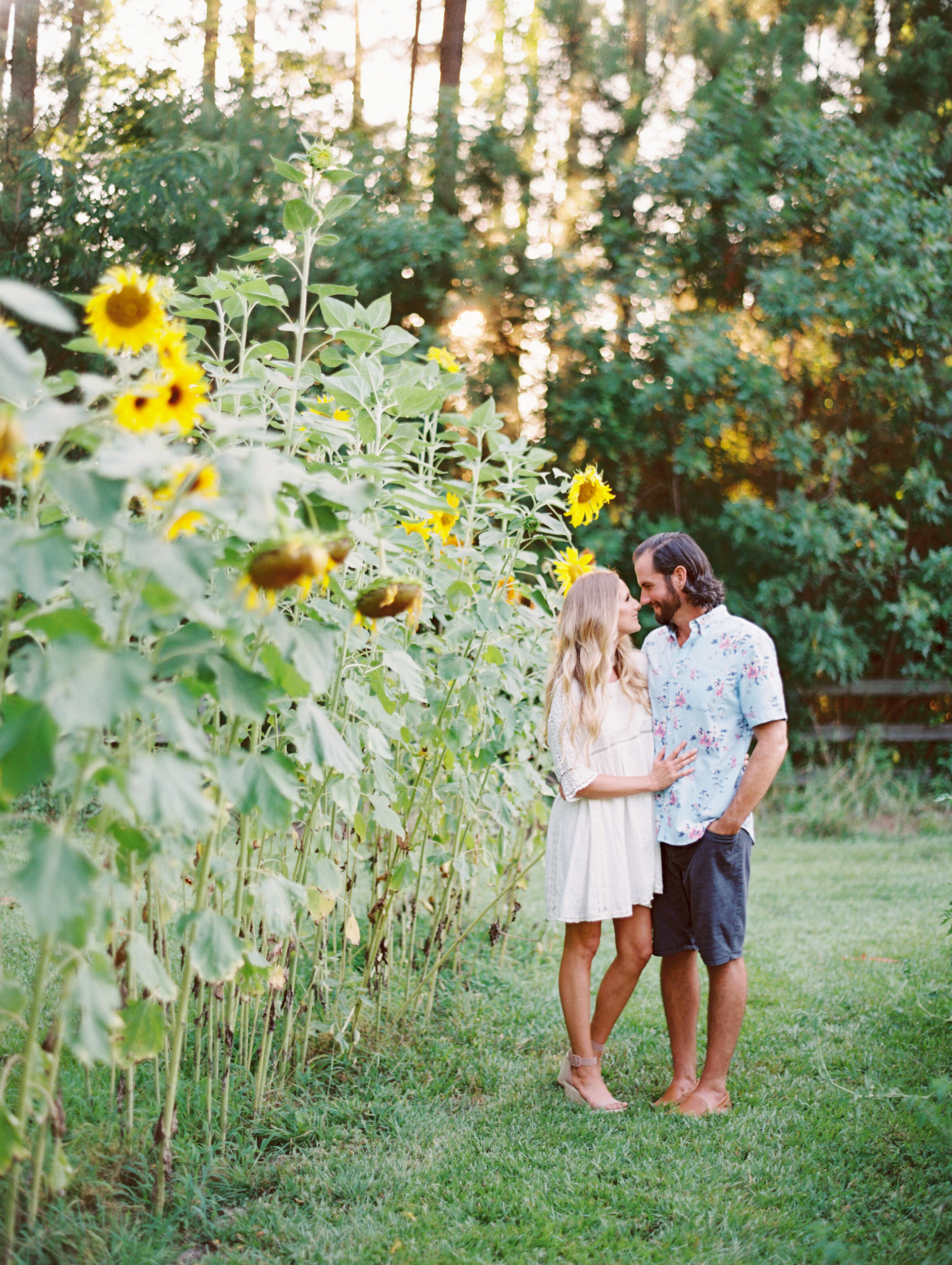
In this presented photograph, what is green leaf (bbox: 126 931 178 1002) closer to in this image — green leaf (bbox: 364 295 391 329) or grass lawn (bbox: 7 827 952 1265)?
grass lawn (bbox: 7 827 952 1265)

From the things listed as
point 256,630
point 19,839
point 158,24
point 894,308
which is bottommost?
point 19,839

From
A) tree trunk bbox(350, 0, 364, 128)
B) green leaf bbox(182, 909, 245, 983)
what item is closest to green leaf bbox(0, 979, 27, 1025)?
green leaf bbox(182, 909, 245, 983)

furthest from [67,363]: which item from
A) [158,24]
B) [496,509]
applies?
[496,509]

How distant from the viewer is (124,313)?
1.41 meters

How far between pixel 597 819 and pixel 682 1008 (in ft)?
1.63

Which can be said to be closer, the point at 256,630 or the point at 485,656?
the point at 256,630

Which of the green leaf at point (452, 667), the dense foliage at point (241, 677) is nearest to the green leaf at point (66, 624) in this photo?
the dense foliage at point (241, 677)

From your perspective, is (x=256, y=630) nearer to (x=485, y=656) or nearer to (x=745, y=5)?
(x=485, y=656)

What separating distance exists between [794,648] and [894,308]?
223 centimetres

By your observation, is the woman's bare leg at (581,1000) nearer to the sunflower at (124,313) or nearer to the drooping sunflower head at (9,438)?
→ the sunflower at (124,313)

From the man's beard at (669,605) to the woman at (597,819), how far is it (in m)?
0.08

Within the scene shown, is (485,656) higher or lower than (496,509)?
lower

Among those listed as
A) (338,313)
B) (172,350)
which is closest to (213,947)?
(172,350)

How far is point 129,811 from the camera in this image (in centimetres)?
126
